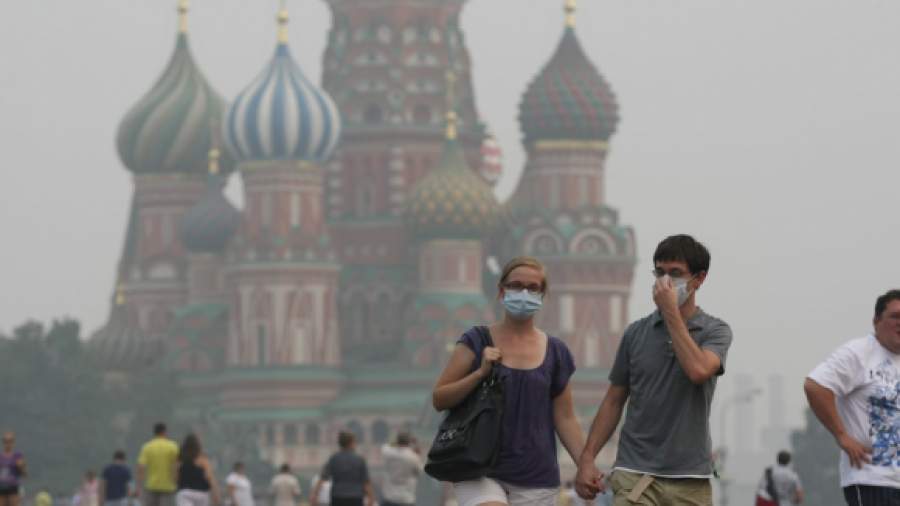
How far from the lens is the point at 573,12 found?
99.9m

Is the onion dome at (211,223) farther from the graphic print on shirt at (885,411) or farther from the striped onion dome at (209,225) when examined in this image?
the graphic print on shirt at (885,411)

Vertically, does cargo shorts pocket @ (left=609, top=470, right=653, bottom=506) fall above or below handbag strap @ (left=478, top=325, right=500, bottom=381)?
below

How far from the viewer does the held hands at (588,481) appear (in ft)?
36.1

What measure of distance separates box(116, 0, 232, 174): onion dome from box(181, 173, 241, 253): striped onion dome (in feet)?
8.49

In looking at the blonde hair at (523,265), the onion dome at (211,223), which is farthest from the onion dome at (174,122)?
the blonde hair at (523,265)

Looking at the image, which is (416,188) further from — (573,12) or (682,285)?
(682,285)

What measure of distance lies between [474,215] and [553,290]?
4.21 m

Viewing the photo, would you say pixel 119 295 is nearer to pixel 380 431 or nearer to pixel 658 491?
pixel 380 431

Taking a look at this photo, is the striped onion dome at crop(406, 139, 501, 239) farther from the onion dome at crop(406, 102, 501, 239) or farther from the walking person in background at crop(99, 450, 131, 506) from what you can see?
the walking person in background at crop(99, 450, 131, 506)

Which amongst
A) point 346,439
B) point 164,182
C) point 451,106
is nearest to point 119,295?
→ point 164,182

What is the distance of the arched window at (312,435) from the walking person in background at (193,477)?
73.5 meters

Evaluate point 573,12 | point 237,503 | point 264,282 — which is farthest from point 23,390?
point 237,503

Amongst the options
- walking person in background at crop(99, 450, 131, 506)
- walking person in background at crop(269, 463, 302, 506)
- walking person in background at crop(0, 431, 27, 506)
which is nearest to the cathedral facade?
walking person in background at crop(269, 463, 302, 506)

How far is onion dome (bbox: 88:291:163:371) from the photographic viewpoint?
331 ft
